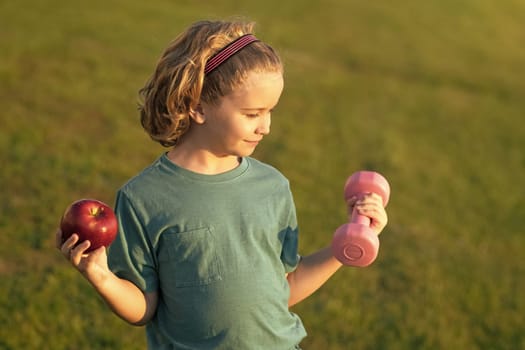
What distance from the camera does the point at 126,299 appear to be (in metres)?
2.44

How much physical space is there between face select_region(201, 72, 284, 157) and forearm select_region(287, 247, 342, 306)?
58cm

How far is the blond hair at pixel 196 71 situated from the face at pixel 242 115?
0.03 metres

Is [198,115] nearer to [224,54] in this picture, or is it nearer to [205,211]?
[224,54]

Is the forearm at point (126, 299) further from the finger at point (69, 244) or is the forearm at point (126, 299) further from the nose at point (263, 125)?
the nose at point (263, 125)

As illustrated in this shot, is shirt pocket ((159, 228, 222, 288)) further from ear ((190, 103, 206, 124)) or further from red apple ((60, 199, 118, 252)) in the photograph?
ear ((190, 103, 206, 124))

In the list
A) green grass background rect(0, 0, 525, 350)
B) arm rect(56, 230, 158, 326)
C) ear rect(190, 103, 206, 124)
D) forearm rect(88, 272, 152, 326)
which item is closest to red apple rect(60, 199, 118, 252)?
arm rect(56, 230, 158, 326)

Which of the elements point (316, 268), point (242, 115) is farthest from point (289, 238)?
point (242, 115)

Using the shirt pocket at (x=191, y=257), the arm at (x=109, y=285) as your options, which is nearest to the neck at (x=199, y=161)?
the shirt pocket at (x=191, y=257)

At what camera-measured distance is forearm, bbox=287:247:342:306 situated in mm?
2855

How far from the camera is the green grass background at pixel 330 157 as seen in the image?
16.8 ft

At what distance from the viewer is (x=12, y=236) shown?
5.53 meters

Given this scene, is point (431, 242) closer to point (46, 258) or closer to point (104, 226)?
point (46, 258)

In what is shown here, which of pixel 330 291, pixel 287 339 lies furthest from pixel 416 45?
pixel 287 339

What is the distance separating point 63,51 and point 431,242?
6.30m
